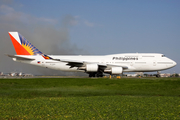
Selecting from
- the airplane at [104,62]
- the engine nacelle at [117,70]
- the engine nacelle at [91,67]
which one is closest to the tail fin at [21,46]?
the airplane at [104,62]

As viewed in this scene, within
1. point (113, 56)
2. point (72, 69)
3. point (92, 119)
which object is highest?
point (113, 56)

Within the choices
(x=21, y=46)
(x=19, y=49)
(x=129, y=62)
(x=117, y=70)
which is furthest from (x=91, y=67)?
(x=19, y=49)

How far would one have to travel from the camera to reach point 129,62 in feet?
126

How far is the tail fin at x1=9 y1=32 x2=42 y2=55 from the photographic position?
41.7m

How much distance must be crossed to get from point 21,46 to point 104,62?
17.6 metres

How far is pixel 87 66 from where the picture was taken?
35.9m

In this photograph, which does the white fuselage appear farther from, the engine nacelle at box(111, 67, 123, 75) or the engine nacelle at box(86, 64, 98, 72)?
the engine nacelle at box(111, 67, 123, 75)

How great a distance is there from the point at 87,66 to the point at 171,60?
16726mm

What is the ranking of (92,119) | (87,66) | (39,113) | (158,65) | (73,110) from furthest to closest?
(158,65)
(87,66)
(73,110)
(39,113)
(92,119)

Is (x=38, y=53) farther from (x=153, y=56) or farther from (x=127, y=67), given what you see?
(x=153, y=56)

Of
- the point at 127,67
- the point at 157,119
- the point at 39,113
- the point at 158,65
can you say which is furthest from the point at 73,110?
the point at 158,65

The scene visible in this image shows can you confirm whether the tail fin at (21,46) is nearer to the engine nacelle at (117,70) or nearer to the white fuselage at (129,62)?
the white fuselage at (129,62)

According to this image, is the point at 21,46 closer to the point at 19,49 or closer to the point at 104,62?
the point at 19,49

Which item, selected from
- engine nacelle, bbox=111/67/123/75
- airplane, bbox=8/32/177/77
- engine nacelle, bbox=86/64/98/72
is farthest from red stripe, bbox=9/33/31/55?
engine nacelle, bbox=111/67/123/75
